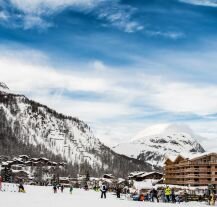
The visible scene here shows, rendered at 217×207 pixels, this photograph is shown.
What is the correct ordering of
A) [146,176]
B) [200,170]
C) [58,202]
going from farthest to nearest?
[146,176]
[200,170]
[58,202]

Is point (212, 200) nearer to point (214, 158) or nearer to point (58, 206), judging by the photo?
point (58, 206)

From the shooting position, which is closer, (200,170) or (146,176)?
(200,170)

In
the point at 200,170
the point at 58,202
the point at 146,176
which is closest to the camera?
the point at 58,202

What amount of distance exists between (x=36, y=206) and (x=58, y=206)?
6.52 feet

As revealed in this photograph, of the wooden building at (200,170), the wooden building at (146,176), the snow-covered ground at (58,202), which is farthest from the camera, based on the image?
the wooden building at (146,176)

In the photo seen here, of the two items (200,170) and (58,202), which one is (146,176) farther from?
(58,202)

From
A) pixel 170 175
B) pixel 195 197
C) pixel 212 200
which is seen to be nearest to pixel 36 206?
pixel 212 200

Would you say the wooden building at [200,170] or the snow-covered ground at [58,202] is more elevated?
the wooden building at [200,170]

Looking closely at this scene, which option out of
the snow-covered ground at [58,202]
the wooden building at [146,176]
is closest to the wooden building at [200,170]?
the wooden building at [146,176]

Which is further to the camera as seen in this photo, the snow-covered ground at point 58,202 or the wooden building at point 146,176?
the wooden building at point 146,176

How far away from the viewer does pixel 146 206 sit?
35.7 meters

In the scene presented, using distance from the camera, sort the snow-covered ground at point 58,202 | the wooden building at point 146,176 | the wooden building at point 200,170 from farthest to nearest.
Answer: the wooden building at point 146,176 → the wooden building at point 200,170 → the snow-covered ground at point 58,202

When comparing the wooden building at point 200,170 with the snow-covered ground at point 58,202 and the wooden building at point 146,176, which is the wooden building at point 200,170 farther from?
the snow-covered ground at point 58,202

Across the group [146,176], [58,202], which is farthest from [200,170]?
[58,202]
